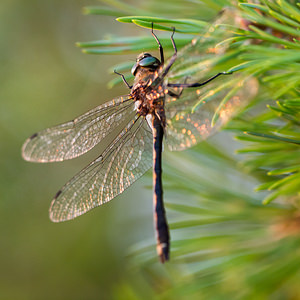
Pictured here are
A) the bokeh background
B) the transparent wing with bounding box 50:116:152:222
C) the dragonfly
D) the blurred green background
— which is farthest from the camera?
the blurred green background

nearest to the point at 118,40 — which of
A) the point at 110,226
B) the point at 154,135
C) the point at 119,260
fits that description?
the point at 154,135

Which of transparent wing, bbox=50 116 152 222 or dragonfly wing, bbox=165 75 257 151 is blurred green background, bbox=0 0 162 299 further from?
dragonfly wing, bbox=165 75 257 151

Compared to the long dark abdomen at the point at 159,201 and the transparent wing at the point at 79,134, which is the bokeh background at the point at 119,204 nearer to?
the long dark abdomen at the point at 159,201

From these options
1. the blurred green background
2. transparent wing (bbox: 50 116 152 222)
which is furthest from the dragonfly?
the blurred green background

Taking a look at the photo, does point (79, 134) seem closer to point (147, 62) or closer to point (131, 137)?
point (131, 137)

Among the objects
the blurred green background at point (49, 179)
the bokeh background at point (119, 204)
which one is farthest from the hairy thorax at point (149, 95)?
the blurred green background at point (49, 179)

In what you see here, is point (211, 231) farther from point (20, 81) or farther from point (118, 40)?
point (20, 81)

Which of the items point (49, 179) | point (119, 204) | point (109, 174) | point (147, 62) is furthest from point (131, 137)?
point (119, 204)
